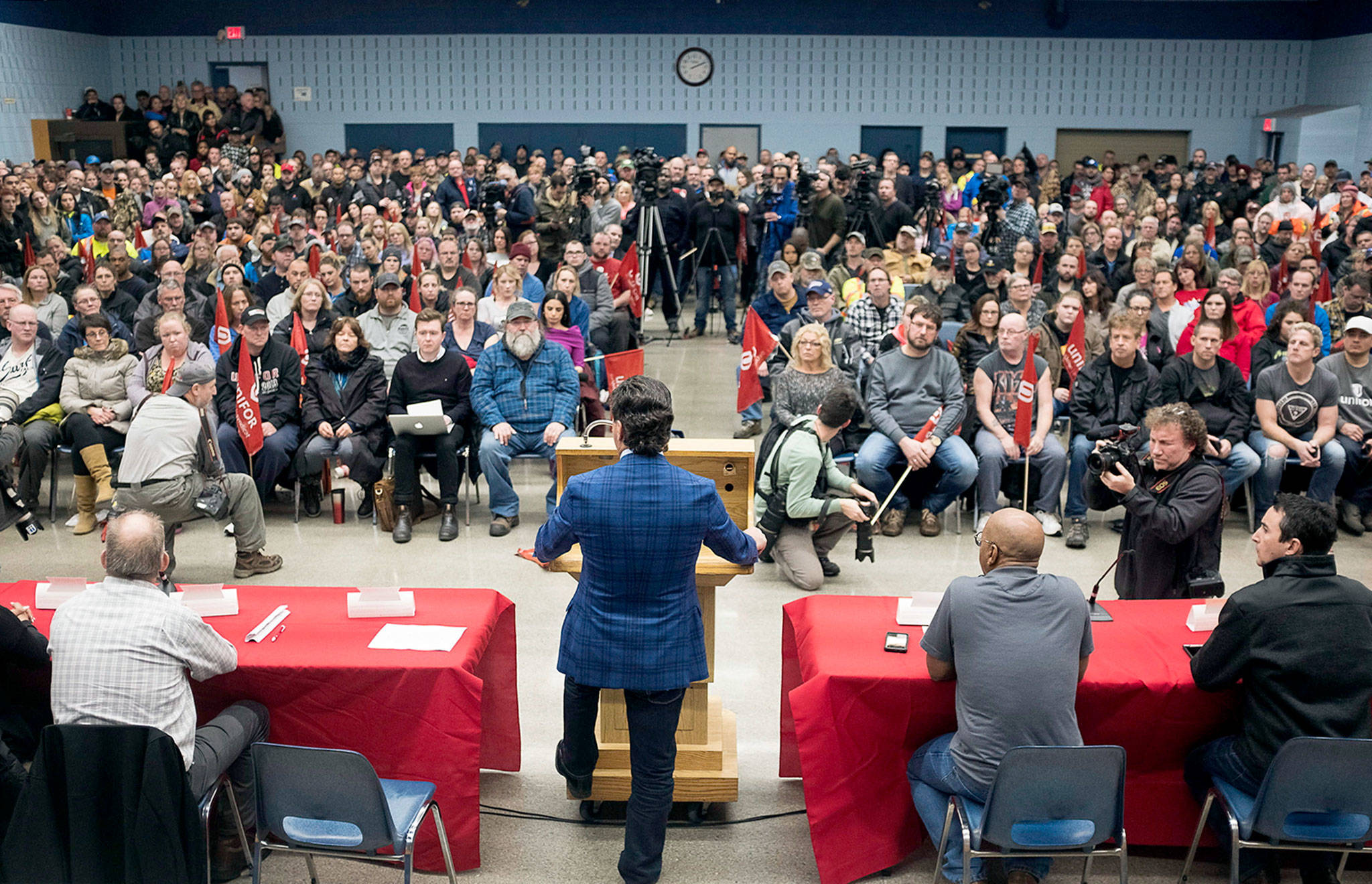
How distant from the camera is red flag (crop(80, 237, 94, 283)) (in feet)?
30.0

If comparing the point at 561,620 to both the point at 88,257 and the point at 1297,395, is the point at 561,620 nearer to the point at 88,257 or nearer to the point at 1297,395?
the point at 1297,395

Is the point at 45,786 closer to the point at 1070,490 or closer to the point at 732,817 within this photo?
the point at 732,817

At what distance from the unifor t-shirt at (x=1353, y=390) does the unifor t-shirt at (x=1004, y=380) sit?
4.96 ft

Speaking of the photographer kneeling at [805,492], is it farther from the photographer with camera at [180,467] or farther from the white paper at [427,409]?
the photographer with camera at [180,467]

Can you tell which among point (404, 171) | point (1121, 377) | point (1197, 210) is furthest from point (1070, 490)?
point (404, 171)

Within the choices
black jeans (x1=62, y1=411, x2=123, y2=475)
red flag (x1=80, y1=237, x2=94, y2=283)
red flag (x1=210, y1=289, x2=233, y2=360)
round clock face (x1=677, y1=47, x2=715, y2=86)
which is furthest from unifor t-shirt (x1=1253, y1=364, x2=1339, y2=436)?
A: round clock face (x1=677, y1=47, x2=715, y2=86)

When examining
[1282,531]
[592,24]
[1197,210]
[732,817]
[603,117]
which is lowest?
[732,817]

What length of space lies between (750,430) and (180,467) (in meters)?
3.66

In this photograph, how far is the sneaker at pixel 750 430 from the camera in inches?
303

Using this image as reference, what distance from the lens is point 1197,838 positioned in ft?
10.00

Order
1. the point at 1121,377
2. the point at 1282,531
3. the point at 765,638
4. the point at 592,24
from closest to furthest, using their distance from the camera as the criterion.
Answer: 1. the point at 1282,531
2. the point at 765,638
3. the point at 1121,377
4. the point at 592,24

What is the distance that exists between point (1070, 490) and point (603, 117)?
564 inches

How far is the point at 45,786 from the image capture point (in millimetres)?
2689

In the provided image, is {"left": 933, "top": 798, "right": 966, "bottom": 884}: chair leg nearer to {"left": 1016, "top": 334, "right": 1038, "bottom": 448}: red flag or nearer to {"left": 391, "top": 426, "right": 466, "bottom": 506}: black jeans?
{"left": 1016, "top": 334, "right": 1038, "bottom": 448}: red flag
